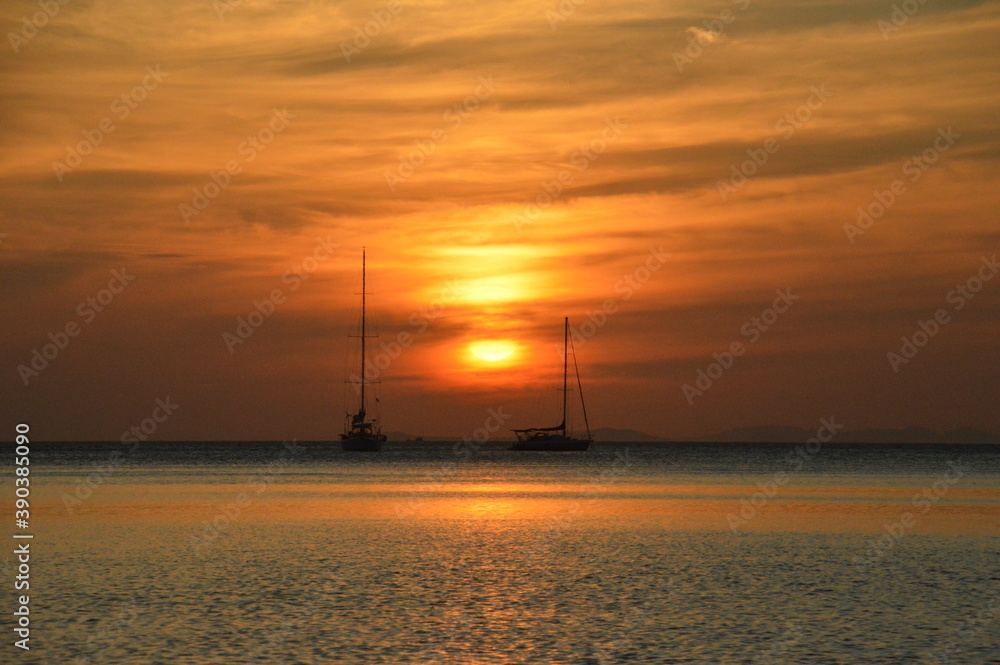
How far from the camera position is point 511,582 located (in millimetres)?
42719

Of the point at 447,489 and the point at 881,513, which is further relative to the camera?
the point at 447,489

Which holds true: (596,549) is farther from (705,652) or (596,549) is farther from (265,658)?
(265,658)

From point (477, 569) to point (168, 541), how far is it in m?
19.4

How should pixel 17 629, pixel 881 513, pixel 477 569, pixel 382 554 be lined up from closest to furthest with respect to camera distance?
pixel 17 629 < pixel 477 569 < pixel 382 554 < pixel 881 513

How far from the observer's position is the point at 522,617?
3453cm

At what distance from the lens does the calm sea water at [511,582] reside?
3012 centimetres

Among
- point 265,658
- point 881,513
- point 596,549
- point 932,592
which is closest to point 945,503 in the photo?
point 881,513

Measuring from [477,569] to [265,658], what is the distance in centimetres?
1926

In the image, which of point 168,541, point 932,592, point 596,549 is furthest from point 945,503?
point 168,541

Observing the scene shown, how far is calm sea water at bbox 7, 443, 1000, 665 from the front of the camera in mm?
30125

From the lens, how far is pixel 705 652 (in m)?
29.6

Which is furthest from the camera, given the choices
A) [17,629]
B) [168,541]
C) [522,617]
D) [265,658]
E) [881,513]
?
[881,513]

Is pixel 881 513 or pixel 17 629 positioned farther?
pixel 881 513

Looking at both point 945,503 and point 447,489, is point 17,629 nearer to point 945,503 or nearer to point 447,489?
point 945,503
